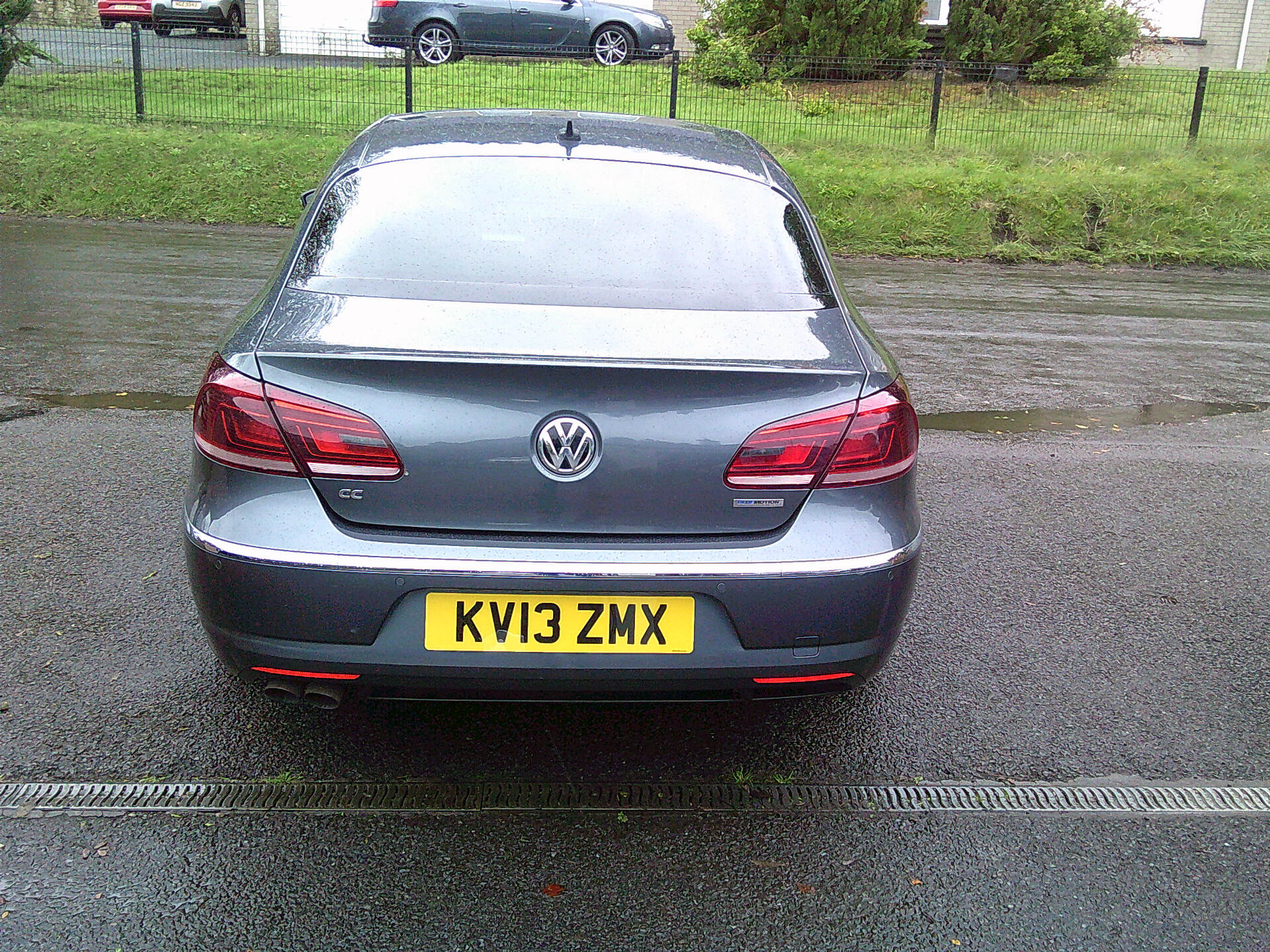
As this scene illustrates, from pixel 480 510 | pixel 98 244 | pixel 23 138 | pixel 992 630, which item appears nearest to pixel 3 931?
pixel 480 510

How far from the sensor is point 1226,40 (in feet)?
74.9

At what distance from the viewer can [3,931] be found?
2.39 meters

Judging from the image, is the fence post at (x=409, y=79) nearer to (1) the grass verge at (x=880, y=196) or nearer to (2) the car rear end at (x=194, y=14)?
(1) the grass verge at (x=880, y=196)

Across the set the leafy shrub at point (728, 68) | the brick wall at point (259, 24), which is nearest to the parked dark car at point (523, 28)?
the leafy shrub at point (728, 68)

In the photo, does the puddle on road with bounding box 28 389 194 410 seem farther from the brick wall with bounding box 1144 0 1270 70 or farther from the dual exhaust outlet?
the brick wall with bounding box 1144 0 1270 70

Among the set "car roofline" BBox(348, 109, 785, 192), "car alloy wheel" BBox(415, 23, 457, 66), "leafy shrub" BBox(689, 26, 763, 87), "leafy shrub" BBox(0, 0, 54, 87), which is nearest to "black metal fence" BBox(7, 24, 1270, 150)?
"leafy shrub" BBox(689, 26, 763, 87)

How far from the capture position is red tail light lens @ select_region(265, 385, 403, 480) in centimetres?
255

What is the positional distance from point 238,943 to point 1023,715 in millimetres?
2169

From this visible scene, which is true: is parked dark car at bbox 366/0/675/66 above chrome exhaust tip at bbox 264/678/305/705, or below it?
above

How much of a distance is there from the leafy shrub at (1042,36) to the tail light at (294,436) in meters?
17.5

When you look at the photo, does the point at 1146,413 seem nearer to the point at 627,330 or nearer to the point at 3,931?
the point at 627,330

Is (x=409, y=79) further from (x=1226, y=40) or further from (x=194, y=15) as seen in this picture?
(x=1226, y=40)

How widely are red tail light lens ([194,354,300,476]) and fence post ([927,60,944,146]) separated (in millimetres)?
14304

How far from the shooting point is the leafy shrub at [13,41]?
14070 millimetres
